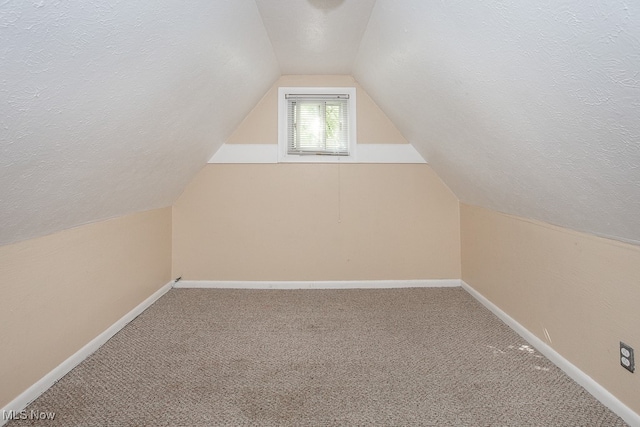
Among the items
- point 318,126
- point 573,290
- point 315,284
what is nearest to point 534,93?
point 573,290

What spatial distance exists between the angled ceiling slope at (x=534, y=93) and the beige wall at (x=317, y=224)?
93cm

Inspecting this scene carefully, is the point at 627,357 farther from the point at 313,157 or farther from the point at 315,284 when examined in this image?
the point at 313,157

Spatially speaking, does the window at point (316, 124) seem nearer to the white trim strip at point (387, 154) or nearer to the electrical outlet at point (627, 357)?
the white trim strip at point (387, 154)

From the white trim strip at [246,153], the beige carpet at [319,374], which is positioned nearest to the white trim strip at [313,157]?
the white trim strip at [246,153]

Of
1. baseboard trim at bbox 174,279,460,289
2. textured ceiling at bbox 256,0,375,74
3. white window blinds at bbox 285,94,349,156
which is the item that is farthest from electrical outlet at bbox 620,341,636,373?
white window blinds at bbox 285,94,349,156

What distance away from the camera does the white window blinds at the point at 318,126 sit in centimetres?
310

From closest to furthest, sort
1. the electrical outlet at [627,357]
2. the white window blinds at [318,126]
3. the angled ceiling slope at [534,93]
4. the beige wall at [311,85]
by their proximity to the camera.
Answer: the angled ceiling slope at [534,93], the electrical outlet at [627,357], the beige wall at [311,85], the white window blinds at [318,126]

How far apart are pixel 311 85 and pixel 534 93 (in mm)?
2277

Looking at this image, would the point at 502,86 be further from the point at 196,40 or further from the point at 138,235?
the point at 138,235

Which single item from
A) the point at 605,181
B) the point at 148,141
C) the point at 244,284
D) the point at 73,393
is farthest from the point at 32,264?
the point at 605,181

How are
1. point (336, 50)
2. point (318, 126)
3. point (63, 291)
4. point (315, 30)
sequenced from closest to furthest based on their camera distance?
1. point (63, 291)
2. point (315, 30)
3. point (336, 50)
4. point (318, 126)

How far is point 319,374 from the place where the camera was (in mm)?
1664

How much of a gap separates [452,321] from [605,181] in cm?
154

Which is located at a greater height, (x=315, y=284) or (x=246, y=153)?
(x=246, y=153)
